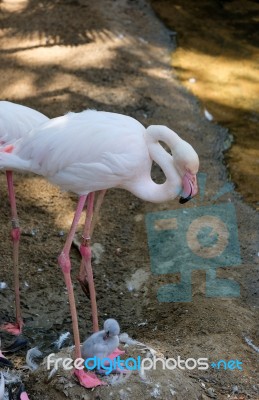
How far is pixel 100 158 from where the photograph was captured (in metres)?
4.05

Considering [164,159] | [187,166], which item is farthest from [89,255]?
[187,166]

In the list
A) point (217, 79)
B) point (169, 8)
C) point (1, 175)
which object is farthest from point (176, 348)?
point (169, 8)

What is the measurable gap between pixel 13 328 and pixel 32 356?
1.17 feet

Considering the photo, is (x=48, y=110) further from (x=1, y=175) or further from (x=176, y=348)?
(x=176, y=348)

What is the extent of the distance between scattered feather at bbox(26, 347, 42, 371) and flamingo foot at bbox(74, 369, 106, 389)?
0.37 m

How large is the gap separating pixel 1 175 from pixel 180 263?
1.83 meters

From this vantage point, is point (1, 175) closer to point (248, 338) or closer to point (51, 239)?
point (51, 239)

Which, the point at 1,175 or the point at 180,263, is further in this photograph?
the point at 1,175

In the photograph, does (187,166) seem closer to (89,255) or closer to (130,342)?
(89,255)

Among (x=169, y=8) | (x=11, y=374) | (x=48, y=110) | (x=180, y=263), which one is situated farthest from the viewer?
(x=169, y=8)

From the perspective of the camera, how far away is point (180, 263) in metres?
5.31

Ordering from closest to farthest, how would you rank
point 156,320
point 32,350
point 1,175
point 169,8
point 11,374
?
point 11,374 < point 32,350 < point 156,320 < point 1,175 < point 169,8

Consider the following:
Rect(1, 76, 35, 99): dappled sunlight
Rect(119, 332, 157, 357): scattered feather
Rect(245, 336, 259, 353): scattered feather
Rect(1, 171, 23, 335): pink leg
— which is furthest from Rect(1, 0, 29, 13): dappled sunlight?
Rect(245, 336, 259, 353): scattered feather

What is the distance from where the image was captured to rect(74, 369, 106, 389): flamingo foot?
3934 millimetres
